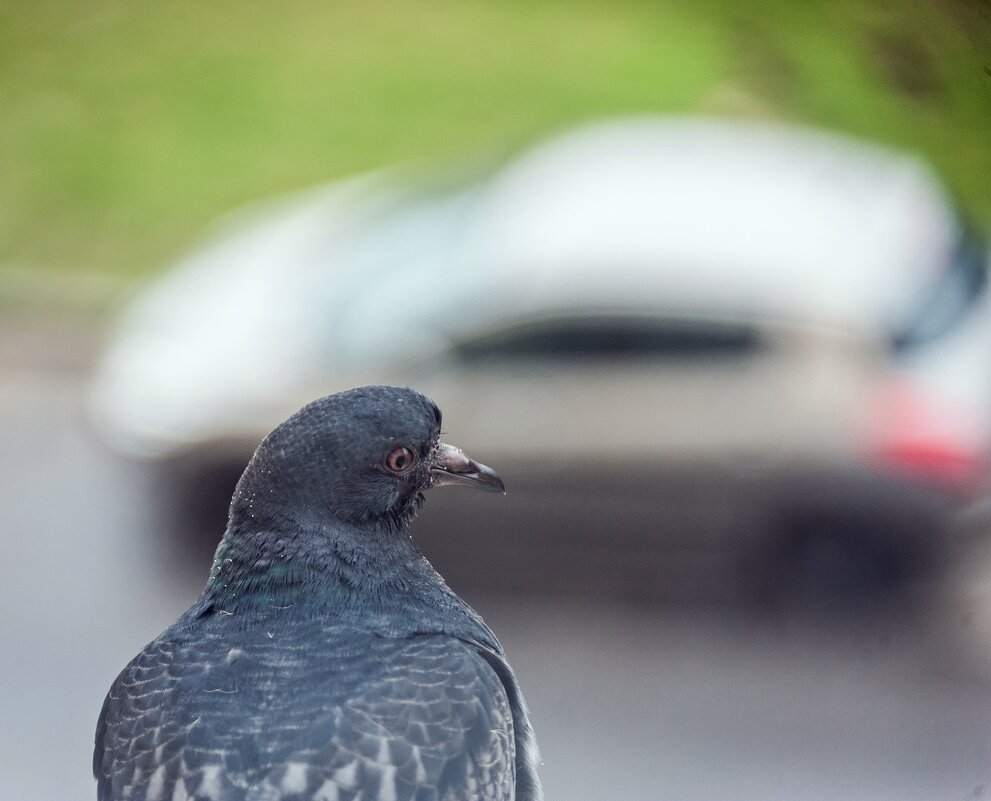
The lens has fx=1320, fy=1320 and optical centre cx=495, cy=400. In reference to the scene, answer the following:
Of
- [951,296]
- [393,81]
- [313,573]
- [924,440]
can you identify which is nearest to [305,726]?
[313,573]

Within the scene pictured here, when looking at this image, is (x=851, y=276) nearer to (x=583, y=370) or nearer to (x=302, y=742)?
(x=583, y=370)

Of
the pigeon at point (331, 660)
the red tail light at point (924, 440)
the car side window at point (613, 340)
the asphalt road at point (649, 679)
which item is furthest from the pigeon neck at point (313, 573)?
the car side window at point (613, 340)

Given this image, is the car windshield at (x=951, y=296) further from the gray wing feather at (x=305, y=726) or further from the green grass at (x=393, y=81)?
the gray wing feather at (x=305, y=726)

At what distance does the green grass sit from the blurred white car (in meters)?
1.02

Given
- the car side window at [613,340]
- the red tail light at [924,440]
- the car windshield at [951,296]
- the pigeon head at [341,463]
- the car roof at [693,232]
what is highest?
the car roof at [693,232]

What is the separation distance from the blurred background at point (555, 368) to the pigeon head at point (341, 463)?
25.5 inches

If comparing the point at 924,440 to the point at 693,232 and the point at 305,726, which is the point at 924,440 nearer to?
the point at 693,232

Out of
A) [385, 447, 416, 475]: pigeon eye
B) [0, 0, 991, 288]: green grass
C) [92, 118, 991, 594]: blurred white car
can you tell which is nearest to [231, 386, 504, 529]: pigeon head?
[385, 447, 416, 475]: pigeon eye

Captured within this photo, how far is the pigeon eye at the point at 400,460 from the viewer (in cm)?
213

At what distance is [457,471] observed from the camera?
2.22m

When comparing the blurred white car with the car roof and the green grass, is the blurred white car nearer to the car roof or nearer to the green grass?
the car roof

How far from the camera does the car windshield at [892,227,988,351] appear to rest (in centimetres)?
355

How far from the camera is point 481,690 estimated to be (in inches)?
77.0

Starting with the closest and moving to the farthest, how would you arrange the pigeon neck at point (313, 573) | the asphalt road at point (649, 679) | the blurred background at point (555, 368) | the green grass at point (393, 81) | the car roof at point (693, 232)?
1. the green grass at point (393, 81)
2. the pigeon neck at point (313, 573)
3. the blurred background at point (555, 368)
4. the asphalt road at point (649, 679)
5. the car roof at point (693, 232)
